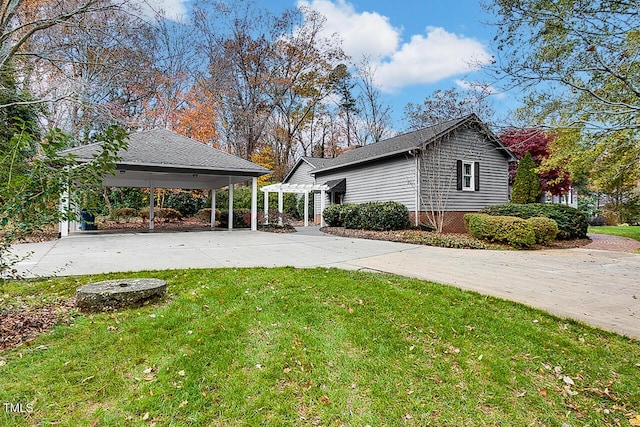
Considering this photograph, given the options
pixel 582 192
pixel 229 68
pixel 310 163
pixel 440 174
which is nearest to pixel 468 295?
pixel 440 174

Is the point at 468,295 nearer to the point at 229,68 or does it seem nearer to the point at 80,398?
the point at 80,398

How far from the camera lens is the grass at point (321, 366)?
2.21 m

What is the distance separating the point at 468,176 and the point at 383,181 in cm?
359

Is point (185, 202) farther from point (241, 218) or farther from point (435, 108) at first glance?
point (435, 108)

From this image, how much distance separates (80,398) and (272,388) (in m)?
1.28

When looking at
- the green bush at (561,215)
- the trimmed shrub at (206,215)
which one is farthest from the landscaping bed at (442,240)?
the trimmed shrub at (206,215)

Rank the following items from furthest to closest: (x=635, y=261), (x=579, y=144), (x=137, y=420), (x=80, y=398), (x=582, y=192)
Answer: (x=582, y=192) → (x=635, y=261) → (x=579, y=144) → (x=80, y=398) → (x=137, y=420)

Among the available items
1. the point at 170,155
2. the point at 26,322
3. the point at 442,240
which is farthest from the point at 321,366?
the point at 170,155

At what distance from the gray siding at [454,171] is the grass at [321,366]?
983 cm

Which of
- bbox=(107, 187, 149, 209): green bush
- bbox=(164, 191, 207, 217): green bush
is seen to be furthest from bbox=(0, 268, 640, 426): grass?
bbox=(164, 191, 207, 217): green bush

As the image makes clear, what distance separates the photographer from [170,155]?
12594 millimetres

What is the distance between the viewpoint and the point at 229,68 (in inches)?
924

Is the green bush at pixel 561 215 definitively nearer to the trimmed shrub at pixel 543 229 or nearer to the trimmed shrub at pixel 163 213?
the trimmed shrub at pixel 543 229

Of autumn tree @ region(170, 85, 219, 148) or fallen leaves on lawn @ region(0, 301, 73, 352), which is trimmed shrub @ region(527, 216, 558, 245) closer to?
fallen leaves on lawn @ region(0, 301, 73, 352)
